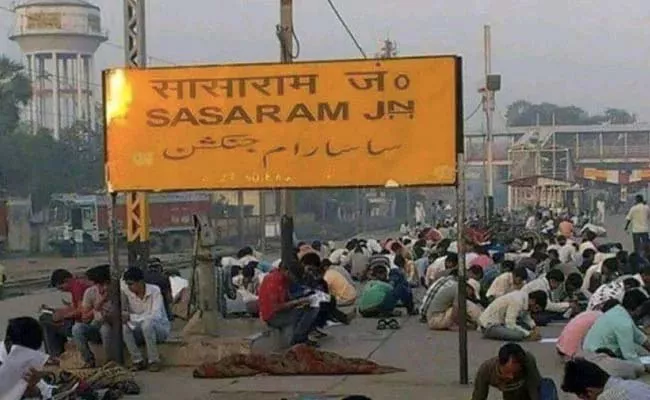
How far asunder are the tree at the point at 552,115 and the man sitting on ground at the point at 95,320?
416 feet

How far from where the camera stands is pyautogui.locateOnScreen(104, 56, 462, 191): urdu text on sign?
12078 millimetres

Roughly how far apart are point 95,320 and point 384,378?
10.2ft

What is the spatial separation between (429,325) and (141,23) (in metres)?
5.47

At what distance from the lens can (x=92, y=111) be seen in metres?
93.0

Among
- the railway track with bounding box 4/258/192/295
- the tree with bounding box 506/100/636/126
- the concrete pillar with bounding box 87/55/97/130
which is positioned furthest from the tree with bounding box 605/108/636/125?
the railway track with bounding box 4/258/192/295

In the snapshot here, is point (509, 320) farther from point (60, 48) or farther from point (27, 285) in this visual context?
point (60, 48)

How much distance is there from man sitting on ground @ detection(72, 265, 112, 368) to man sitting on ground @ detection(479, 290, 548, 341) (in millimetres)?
4692

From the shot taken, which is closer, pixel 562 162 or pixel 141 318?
pixel 141 318

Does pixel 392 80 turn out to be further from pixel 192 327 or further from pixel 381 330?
pixel 381 330

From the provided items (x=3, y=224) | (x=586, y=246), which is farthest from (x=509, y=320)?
(x=3, y=224)

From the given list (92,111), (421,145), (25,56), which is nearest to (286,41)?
(421,145)

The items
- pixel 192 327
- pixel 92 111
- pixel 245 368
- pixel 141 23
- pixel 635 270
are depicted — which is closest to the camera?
pixel 245 368

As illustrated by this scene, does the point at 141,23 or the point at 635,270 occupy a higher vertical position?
the point at 141,23

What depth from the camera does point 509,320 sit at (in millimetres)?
15258
